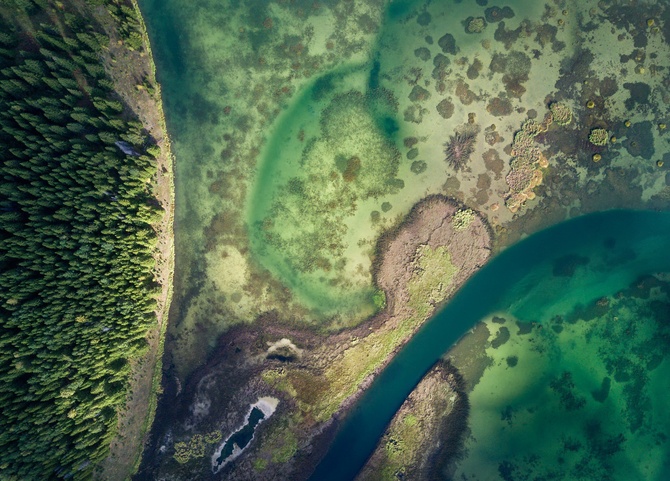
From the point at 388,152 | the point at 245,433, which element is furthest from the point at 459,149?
the point at 245,433

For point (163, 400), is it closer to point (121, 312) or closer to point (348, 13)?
point (121, 312)

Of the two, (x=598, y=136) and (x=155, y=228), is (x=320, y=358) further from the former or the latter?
(x=598, y=136)

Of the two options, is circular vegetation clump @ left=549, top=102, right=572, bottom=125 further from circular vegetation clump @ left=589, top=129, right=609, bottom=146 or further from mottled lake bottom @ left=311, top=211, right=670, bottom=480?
mottled lake bottom @ left=311, top=211, right=670, bottom=480

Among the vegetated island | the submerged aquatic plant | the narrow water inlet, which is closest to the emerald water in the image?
the submerged aquatic plant

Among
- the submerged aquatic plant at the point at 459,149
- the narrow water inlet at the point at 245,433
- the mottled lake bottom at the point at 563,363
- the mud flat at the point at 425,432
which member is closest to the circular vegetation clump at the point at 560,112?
the submerged aquatic plant at the point at 459,149

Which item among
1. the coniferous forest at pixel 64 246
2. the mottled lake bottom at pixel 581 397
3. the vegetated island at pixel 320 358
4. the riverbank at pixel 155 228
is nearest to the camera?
the coniferous forest at pixel 64 246

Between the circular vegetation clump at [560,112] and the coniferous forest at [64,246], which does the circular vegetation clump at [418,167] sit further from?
the coniferous forest at [64,246]
